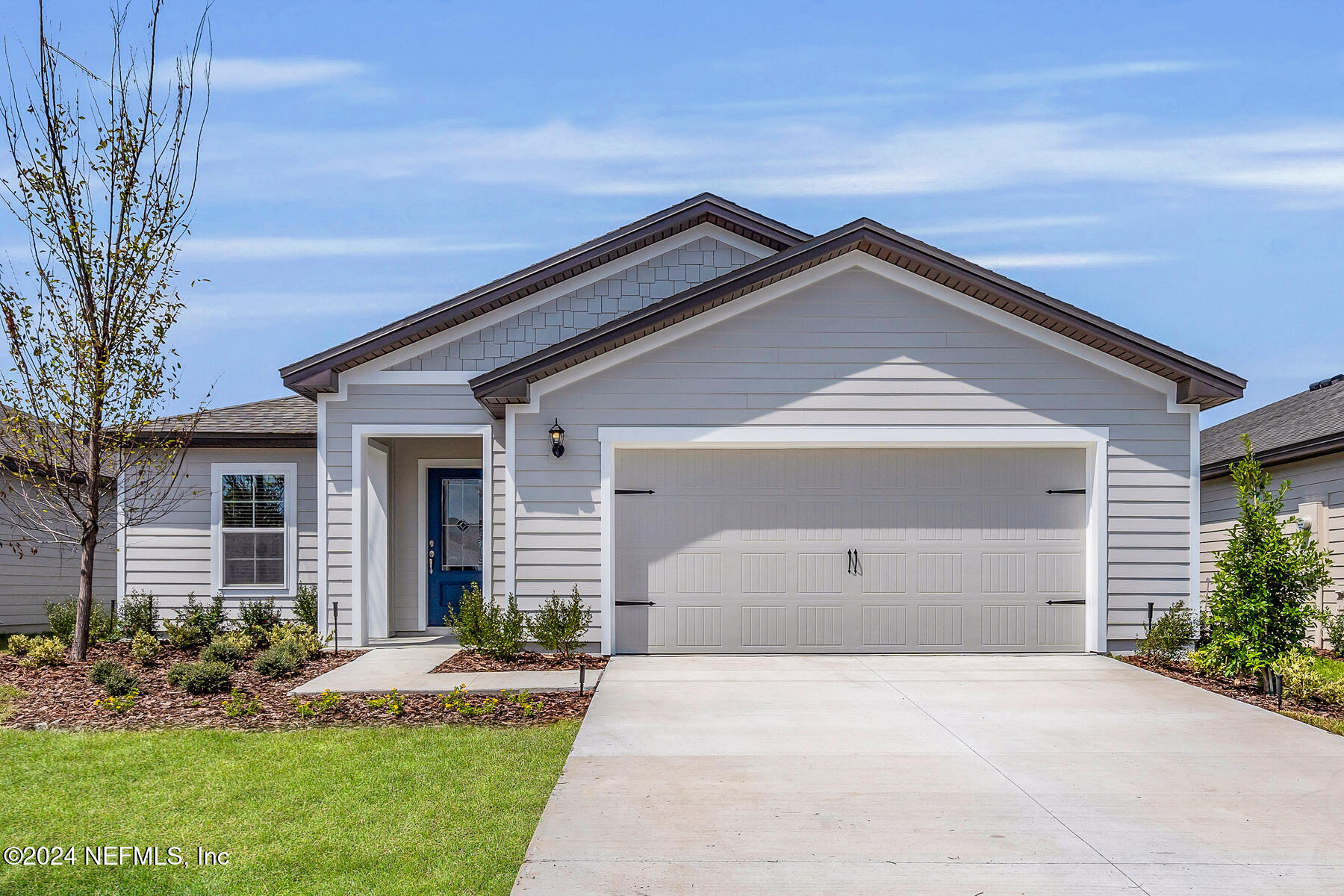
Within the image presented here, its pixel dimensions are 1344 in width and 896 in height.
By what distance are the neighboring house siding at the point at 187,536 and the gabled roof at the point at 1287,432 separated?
1153 centimetres

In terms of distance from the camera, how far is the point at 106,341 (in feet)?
35.3

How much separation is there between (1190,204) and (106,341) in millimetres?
17847

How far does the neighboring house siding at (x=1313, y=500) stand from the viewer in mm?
12680

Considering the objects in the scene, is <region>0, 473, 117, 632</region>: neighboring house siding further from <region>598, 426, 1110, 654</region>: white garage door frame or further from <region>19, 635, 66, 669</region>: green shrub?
<region>598, 426, 1110, 654</region>: white garage door frame

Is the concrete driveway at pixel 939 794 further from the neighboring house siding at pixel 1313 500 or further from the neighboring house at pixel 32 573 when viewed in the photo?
the neighboring house at pixel 32 573

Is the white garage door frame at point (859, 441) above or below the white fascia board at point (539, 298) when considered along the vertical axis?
below

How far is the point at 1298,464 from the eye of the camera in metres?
13.9

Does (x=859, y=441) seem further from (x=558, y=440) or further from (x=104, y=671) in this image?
(x=104, y=671)

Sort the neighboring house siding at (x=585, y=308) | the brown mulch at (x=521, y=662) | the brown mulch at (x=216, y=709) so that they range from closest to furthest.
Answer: the brown mulch at (x=216, y=709) < the brown mulch at (x=521, y=662) < the neighboring house siding at (x=585, y=308)

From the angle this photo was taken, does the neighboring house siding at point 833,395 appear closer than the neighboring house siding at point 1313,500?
Yes

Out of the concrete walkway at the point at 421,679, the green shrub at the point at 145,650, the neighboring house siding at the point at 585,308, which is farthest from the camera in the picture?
the neighboring house siding at the point at 585,308

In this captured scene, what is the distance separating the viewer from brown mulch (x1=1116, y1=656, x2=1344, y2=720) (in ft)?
26.7

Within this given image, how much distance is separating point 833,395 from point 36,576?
1279 cm

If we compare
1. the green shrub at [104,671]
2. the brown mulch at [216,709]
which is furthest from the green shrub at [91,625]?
the green shrub at [104,671]
